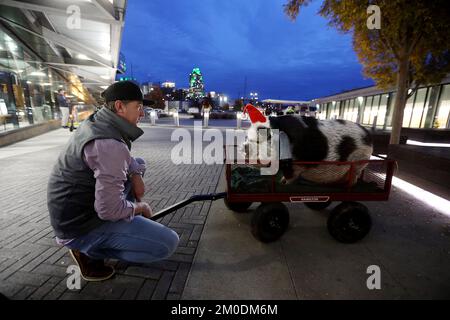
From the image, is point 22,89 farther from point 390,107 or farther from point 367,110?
point 367,110

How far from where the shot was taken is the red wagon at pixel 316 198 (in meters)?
2.57

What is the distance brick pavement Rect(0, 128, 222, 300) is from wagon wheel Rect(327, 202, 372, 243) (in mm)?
1672

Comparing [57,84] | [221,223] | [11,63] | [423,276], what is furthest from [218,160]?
[57,84]

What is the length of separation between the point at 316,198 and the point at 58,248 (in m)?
3.00

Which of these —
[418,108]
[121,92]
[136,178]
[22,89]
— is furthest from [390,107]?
[22,89]

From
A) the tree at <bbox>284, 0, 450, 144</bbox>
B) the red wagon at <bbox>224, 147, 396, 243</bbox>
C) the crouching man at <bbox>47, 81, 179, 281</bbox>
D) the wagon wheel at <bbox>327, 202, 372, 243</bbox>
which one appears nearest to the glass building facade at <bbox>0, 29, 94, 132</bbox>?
the crouching man at <bbox>47, 81, 179, 281</bbox>

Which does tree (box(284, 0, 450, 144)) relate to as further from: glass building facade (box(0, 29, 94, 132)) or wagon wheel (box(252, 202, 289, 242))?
glass building facade (box(0, 29, 94, 132))

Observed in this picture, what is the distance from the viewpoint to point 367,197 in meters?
2.63

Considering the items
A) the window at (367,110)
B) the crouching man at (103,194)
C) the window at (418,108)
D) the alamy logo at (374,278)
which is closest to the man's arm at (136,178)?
the crouching man at (103,194)

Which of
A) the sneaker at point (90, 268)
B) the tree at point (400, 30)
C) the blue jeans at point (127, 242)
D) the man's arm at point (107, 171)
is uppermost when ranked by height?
the tree at point (400, 30)

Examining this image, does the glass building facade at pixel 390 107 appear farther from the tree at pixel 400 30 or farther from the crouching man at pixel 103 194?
the crouching man at pixel 103 194

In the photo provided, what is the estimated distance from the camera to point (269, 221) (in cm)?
264

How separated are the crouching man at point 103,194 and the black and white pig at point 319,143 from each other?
1.44 metres
